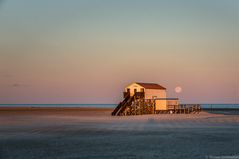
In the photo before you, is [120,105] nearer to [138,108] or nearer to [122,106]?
[122,106]

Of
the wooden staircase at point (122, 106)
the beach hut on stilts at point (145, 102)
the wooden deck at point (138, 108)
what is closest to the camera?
the wooden staircase at point (122, 106)

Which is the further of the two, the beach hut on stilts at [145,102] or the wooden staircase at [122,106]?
the beach hut on stilts at [145,102]

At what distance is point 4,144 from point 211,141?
9.13m

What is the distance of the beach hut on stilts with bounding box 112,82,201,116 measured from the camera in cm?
4769

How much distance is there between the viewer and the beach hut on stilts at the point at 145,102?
47.7 meters

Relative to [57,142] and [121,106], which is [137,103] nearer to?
[121,106]

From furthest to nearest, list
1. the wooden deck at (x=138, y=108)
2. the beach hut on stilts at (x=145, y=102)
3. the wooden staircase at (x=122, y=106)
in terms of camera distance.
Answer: the beach hut on stilts at (x=145, y=102)
the wooden deck at (x=138, y=108)
the wooden staircase at (x=122, y=106)

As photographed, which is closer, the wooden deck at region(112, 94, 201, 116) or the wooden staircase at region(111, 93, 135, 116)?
the wooden staircase at region(111, 93, 135, 116)

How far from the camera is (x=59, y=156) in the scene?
13242 mm

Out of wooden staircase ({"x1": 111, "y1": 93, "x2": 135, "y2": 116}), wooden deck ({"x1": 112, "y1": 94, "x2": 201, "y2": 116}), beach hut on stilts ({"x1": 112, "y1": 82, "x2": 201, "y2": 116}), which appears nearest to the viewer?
wooden staircase ({"x1": 111, "y1": 93, "x2": 135, "y2": 116})

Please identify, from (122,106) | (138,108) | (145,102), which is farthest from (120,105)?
(145,102)

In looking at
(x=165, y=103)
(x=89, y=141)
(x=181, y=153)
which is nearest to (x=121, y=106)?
(x=165, y=103)

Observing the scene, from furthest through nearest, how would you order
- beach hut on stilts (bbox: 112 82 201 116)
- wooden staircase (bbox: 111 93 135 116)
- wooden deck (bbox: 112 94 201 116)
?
beach hut on stilts (bbox: 112 82 201 116) < wooden deck (bbox: 112 94 201 116) < wooden staircase (bbox: 111 93 135 116)

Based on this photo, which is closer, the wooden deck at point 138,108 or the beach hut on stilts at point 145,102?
the wooden deck at point 138,108
